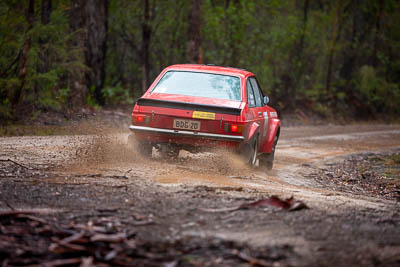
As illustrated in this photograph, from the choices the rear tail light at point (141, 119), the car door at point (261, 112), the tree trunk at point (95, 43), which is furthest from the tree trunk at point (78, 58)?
the rear tail light at point (141, 119)

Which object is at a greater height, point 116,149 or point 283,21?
point 283,21

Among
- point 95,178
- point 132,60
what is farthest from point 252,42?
point 95,178

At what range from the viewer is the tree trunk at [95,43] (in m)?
19.8

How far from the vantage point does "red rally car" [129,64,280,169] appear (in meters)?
8.33

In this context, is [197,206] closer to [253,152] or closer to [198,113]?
[198,113]

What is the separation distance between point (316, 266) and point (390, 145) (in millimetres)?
14368

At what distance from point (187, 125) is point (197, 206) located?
2.96 m

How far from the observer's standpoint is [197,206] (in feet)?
18.2

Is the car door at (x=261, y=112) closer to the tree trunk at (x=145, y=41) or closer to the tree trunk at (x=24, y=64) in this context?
the tree trunk at (x=24, y=64)

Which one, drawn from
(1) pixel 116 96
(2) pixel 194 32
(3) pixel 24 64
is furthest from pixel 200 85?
(1) pixel 116 96

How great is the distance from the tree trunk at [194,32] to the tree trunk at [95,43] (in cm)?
334

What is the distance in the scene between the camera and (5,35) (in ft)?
48.5

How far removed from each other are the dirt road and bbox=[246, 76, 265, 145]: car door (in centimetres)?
95

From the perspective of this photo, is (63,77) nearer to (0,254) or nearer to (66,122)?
(66,122)
